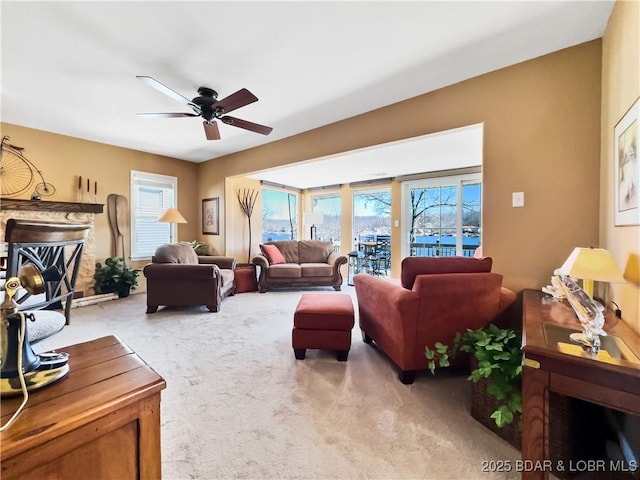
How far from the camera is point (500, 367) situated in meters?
1.43


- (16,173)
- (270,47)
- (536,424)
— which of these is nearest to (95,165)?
(16,173)

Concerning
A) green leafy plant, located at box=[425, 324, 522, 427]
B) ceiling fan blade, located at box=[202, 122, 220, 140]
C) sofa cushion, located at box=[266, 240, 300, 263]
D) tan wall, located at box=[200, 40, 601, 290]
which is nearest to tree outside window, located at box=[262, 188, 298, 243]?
sofa cushion, located at box=[266, 240, 300, 263]

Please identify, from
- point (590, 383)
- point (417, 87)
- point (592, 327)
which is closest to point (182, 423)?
point (590, 383)

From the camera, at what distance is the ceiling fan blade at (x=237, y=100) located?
230 cm

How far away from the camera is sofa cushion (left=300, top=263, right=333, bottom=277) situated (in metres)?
5.18

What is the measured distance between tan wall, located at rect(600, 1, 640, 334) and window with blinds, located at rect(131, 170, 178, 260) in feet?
18.8

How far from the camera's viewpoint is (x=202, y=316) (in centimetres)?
350

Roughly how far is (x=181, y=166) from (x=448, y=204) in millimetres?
5273

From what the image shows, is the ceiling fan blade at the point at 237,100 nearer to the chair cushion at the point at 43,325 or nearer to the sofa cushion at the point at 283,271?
the chair cushion at the point at 43,325

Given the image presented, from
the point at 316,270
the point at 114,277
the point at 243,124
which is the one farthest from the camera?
the point at 316,270

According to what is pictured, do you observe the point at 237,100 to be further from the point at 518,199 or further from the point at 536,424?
the point at 536,424

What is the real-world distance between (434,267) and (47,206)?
16.0 feet

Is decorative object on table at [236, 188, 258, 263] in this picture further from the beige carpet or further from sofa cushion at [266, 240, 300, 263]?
the beige carpet

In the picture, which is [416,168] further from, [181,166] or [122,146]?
[122,146]
